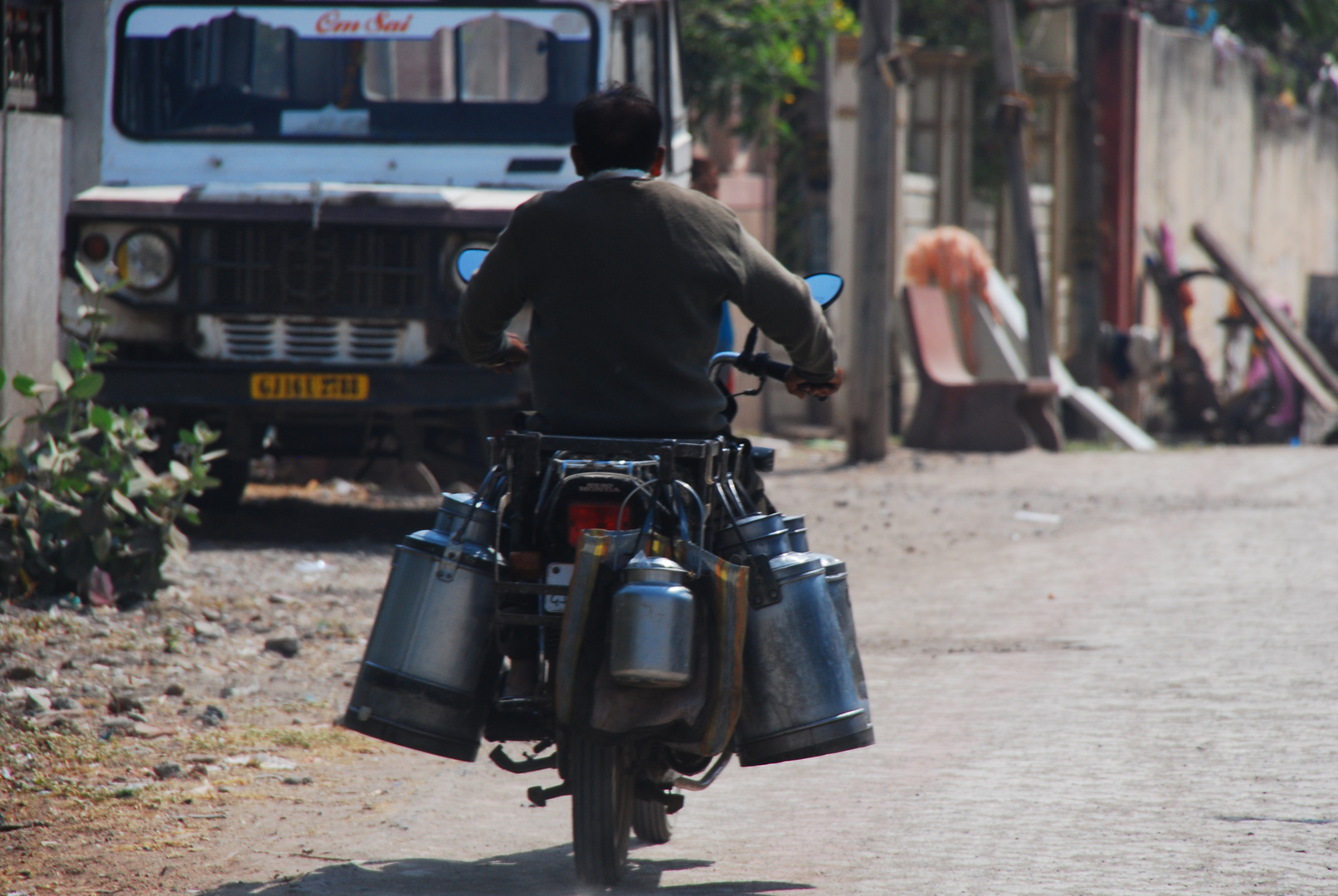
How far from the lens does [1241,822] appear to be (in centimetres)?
402

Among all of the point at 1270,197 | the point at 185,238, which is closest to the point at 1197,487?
the point at 185,238

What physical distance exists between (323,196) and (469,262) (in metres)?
4.20

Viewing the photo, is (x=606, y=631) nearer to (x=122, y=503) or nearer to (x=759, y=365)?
(x=759, y=365)

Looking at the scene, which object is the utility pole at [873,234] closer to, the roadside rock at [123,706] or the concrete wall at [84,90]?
the concrete wall at [84,90]

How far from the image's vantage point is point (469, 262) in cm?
386

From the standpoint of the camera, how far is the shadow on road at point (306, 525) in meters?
8.60

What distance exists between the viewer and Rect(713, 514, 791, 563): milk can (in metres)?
3.47

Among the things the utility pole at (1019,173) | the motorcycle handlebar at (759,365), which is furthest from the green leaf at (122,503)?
the utility pole at (1019,173)

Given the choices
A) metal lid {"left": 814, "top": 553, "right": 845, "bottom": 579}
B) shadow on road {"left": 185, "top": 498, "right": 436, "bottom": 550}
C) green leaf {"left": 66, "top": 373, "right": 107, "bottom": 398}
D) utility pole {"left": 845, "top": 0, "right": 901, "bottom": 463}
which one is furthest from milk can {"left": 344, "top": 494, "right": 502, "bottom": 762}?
utility pole {"left": 845, "top": 0, "right": 901, "bottom": 463}

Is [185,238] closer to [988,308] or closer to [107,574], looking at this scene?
[107,574]

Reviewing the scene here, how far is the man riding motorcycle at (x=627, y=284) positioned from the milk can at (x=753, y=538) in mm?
218

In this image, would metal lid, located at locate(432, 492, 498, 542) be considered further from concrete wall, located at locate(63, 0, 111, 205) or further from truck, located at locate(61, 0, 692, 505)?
concrete wall, located at locate(63, 0, 111, 205)

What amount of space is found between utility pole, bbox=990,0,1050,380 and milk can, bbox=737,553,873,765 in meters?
11.7

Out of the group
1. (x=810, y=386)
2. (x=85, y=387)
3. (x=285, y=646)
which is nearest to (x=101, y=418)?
(x=85, y=387)
